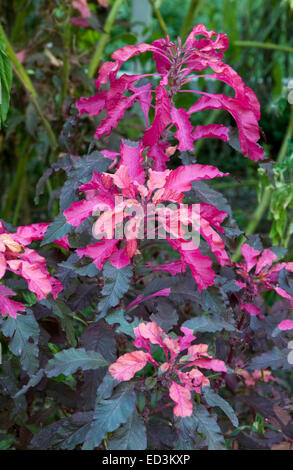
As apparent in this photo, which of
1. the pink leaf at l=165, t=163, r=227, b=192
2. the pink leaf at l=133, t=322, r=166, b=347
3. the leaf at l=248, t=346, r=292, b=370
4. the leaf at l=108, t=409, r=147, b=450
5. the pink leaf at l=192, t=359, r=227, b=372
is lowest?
the leaf at l=248, t=346, r=292, b=370

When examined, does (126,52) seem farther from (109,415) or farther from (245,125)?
(109,415)

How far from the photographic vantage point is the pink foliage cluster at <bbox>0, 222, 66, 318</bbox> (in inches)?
25.1

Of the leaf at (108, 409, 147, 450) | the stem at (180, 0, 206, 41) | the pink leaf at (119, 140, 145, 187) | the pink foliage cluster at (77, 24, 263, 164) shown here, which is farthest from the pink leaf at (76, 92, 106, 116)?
the stem at (180, 0, 206, 41)

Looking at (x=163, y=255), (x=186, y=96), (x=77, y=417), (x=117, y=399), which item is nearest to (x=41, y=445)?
(x=77, y=417)

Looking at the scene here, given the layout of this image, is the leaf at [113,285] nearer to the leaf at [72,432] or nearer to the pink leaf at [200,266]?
the pink leaf at [200,266]

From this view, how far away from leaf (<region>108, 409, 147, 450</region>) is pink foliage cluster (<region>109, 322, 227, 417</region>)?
0.06m

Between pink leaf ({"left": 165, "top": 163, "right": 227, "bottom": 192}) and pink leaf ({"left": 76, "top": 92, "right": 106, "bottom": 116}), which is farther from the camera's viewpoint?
pink leaf ({"left": 76, "top": 92, "right": 106, "bottom": 116})

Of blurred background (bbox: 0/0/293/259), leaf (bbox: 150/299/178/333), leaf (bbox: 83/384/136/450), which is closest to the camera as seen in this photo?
leaf (bbox: 83/384/136/450)

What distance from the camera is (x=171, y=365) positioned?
0.62 metres

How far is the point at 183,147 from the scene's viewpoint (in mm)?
693

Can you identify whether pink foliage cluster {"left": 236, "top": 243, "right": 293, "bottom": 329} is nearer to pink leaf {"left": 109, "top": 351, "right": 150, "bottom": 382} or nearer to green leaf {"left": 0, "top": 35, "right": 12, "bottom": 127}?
pink leaf {"left": 109, "top": 351, "right": 150, "bottom": 382}

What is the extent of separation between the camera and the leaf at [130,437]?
23.3 inches

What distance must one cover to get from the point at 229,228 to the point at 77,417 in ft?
1.13
